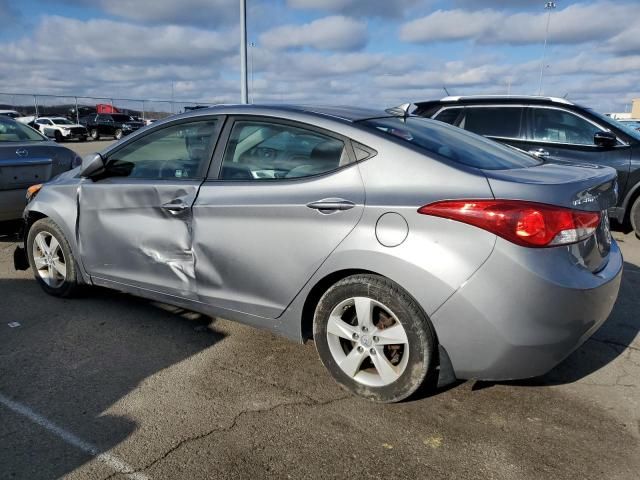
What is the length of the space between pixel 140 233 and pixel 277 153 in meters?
1.20

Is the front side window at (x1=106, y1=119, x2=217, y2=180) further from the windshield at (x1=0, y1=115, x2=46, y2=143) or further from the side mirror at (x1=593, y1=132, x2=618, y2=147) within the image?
the side mirror at (x1=593, y1=132, x2=618, y2=147)

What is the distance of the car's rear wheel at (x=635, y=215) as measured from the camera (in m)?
6.95

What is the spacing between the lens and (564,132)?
7.06 m

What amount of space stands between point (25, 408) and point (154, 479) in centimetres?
104

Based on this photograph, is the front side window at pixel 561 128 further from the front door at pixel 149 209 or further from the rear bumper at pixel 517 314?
the front door at pixel 149 209

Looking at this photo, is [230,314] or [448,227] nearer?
[448,227]

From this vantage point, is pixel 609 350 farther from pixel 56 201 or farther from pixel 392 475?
pixel 56 201

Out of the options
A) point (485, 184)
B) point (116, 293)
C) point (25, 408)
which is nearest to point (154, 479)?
point (25, 408)

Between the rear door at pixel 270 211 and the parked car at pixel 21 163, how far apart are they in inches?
144

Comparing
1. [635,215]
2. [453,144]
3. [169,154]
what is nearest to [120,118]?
[635,215]

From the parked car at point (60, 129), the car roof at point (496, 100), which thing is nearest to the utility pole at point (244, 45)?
the car roof at point (496, 100)

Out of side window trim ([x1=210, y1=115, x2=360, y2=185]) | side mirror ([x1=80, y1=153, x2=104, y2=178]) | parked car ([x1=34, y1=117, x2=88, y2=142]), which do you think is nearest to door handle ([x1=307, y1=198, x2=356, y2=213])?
side window trim ([x1=210, y1=115, x2=360, y2=185])

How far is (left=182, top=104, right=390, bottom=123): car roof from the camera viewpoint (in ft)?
10.6

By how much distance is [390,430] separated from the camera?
273 cm
